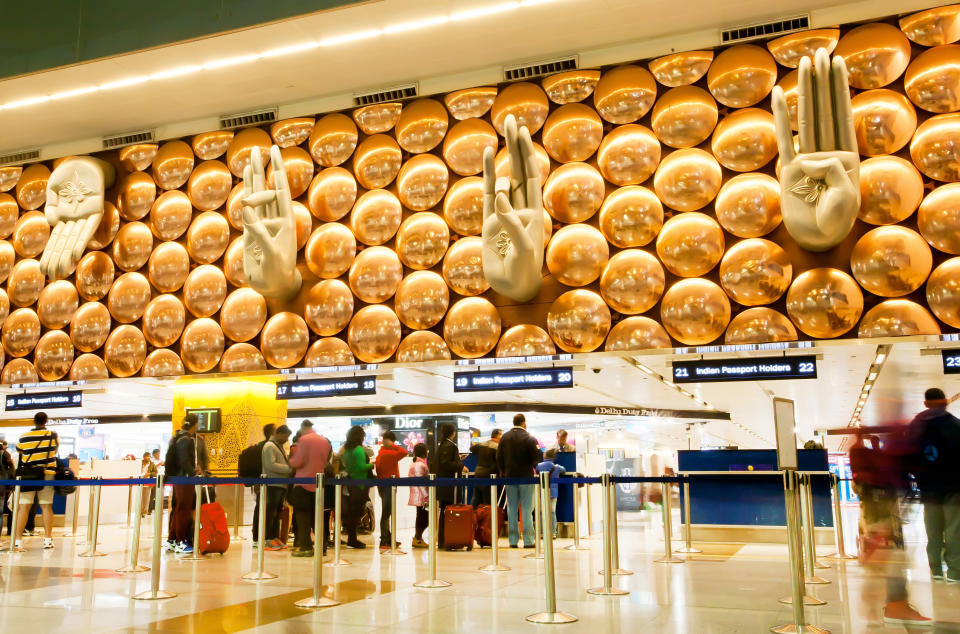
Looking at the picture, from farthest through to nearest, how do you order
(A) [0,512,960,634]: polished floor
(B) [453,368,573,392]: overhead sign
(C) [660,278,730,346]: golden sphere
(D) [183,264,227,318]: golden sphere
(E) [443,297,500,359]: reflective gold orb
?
(D) [183,264,227,318]: golden sphere → (E) [443,297,500,359]: reflective gold orb → (B) [453,368,573,392]: overhead sign → (C) [660,278,730,346]: golden sphere → (A) [0,512,960,634]: polished floor

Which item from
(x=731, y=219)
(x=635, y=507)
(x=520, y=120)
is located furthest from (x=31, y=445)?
(x=635, y=507)

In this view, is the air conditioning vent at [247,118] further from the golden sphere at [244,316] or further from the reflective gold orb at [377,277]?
the reflective gold orb at [377,277]

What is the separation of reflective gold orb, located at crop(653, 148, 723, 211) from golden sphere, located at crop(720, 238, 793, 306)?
64cm

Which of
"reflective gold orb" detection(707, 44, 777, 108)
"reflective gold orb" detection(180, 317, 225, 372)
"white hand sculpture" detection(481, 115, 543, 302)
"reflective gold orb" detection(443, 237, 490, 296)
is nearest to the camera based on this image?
"white hand sculpture" detection(481, 115, 543, 302)

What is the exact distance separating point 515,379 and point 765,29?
438 cm

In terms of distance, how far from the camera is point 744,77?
8.19 meters

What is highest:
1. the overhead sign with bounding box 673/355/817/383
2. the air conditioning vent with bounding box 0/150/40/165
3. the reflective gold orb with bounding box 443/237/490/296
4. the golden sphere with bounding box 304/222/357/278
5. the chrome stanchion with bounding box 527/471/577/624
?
the air conditioning vent with bounding box 0/150/40/165

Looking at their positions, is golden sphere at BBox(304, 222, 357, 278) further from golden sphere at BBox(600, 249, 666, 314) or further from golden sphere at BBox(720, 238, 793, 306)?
golden sphere at BBox(720, 238, 793, 306)

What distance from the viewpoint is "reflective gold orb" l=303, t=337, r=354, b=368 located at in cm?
924

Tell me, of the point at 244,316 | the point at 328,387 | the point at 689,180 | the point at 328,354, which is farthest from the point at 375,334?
the point at 689,180

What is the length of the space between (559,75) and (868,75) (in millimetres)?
3108

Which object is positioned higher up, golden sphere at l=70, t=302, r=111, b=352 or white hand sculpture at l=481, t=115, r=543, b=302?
white hand sculpture at l=481, t=115, r=543, b=302


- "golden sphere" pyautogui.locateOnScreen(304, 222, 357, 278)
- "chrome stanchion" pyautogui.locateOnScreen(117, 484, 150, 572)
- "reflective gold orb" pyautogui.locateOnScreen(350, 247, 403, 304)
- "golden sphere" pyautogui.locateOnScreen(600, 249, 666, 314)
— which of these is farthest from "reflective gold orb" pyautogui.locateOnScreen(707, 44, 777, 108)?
"chrome stanchion" pyautogui.locateOnScreen(117, 484, 150, 572)

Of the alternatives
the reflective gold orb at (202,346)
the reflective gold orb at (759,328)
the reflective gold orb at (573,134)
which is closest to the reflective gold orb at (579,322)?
the reflective gold orb at (759,328)
